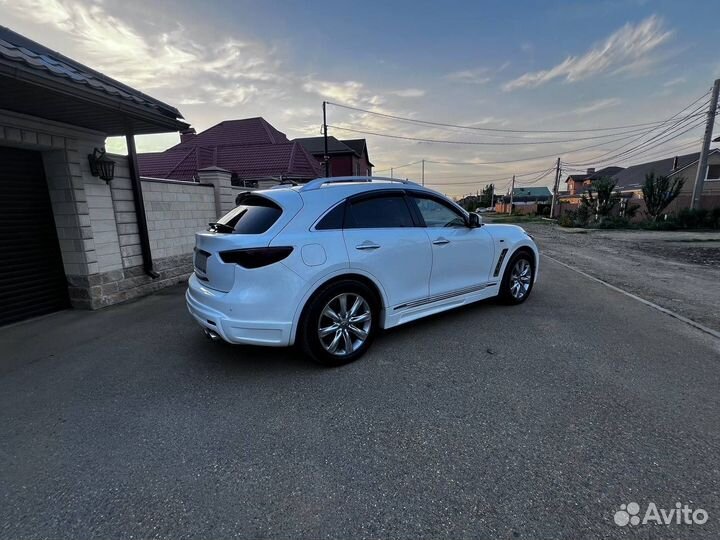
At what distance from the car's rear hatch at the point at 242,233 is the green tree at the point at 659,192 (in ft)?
95.2

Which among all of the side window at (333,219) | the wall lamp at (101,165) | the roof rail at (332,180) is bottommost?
the side window at (333,219)

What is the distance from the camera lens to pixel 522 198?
287ft

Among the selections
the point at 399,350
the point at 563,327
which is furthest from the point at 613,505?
the point at 563,327

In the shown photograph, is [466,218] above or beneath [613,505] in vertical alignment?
above

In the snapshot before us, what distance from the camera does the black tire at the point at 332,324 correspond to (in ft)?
9.58

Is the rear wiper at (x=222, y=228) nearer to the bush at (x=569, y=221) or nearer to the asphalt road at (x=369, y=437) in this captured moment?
the asphalt road at (x=369, y=437)

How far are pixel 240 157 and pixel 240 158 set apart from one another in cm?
9

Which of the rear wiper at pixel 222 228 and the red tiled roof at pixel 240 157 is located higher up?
the red tiled roof at pixel 240 157

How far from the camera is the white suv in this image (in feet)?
9.11

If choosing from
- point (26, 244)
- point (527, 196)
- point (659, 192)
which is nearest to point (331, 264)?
point (26, 244)

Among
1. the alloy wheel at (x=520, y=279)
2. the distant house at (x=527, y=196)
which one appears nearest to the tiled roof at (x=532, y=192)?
the distant house at (x=527, y=196)

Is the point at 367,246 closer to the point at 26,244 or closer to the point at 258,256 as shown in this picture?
the point at 258,256

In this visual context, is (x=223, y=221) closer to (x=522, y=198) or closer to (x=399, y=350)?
(x=399, y=350)

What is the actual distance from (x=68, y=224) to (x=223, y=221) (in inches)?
131
